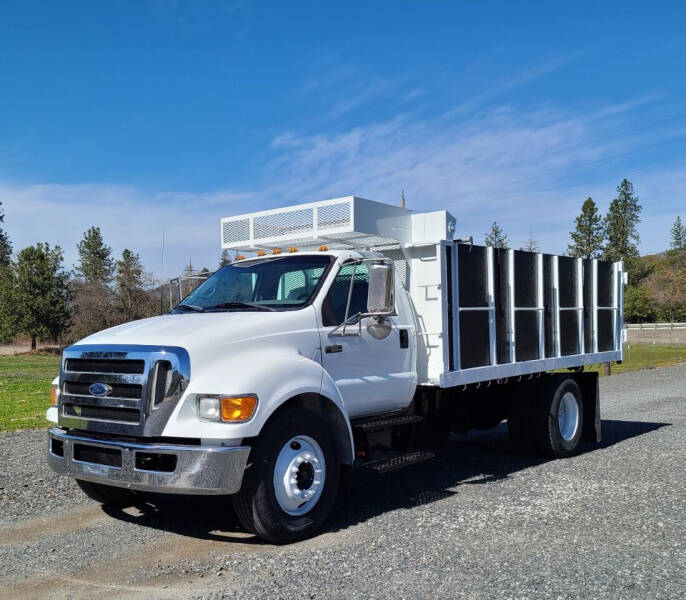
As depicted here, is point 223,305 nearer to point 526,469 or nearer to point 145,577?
point 145,577

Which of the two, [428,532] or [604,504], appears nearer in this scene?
[428,532]

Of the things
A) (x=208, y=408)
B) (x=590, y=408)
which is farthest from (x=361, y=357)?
(x=590, y=408)

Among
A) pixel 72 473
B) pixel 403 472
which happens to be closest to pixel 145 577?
pixel 72 473

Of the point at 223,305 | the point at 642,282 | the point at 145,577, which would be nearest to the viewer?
the point at 145,577

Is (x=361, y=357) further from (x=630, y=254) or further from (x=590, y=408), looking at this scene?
(x=630, y=254)

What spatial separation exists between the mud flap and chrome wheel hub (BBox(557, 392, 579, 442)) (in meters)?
0.27

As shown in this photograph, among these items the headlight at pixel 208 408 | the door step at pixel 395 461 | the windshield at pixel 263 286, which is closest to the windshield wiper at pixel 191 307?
the windshield at pixel 263 286

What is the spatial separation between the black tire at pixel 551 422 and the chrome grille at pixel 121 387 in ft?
17.4

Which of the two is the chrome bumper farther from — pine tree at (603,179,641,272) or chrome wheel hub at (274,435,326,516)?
pine tree at (603,179,641,272)

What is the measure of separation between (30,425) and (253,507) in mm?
8512

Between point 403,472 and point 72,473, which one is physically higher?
point 72,473

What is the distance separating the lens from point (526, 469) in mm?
8422

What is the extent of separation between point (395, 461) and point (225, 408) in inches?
79.4

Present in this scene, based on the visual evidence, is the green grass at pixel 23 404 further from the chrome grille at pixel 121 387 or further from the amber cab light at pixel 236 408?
the amber cab light at pixel 236 408
